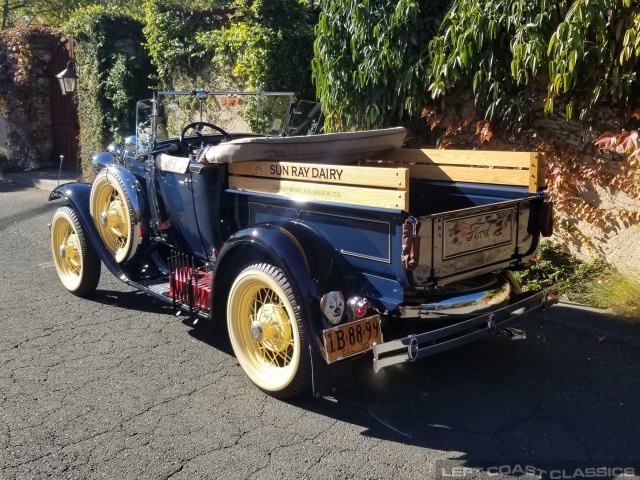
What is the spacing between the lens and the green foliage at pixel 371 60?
660cm

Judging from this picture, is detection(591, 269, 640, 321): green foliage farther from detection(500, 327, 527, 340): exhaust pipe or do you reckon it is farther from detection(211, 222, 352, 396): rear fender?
detection(211, 222, 352, 396): rear fender

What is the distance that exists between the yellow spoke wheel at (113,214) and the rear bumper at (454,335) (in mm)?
2624

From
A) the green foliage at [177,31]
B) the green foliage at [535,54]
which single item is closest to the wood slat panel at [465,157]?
the green foliage at [535,54]

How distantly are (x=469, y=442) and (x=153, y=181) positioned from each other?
3172 millimetres

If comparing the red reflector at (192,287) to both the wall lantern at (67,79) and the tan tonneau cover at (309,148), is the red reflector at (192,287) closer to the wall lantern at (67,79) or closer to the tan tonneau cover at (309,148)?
the tan tonneau cover at (309,148)

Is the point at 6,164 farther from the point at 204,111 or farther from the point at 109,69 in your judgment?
the point at 204,111

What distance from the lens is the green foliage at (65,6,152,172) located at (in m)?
12.7

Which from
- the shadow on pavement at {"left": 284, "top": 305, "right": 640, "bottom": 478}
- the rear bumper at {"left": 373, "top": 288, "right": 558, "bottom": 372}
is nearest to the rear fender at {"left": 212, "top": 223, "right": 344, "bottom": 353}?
the rear bumper at {"left": 373, "top": 288, "right": 558, "bottom": 372}

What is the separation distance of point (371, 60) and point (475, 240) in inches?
133

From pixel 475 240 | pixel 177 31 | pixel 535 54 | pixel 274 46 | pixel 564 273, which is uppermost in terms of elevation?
pixel 177 31

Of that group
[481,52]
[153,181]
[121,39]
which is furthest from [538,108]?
[121,39]

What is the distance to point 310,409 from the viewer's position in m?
3.90

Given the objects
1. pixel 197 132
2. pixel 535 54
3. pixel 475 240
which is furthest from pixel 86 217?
pixel 535 54

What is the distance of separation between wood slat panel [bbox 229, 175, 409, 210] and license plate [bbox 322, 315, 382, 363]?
0.63m
